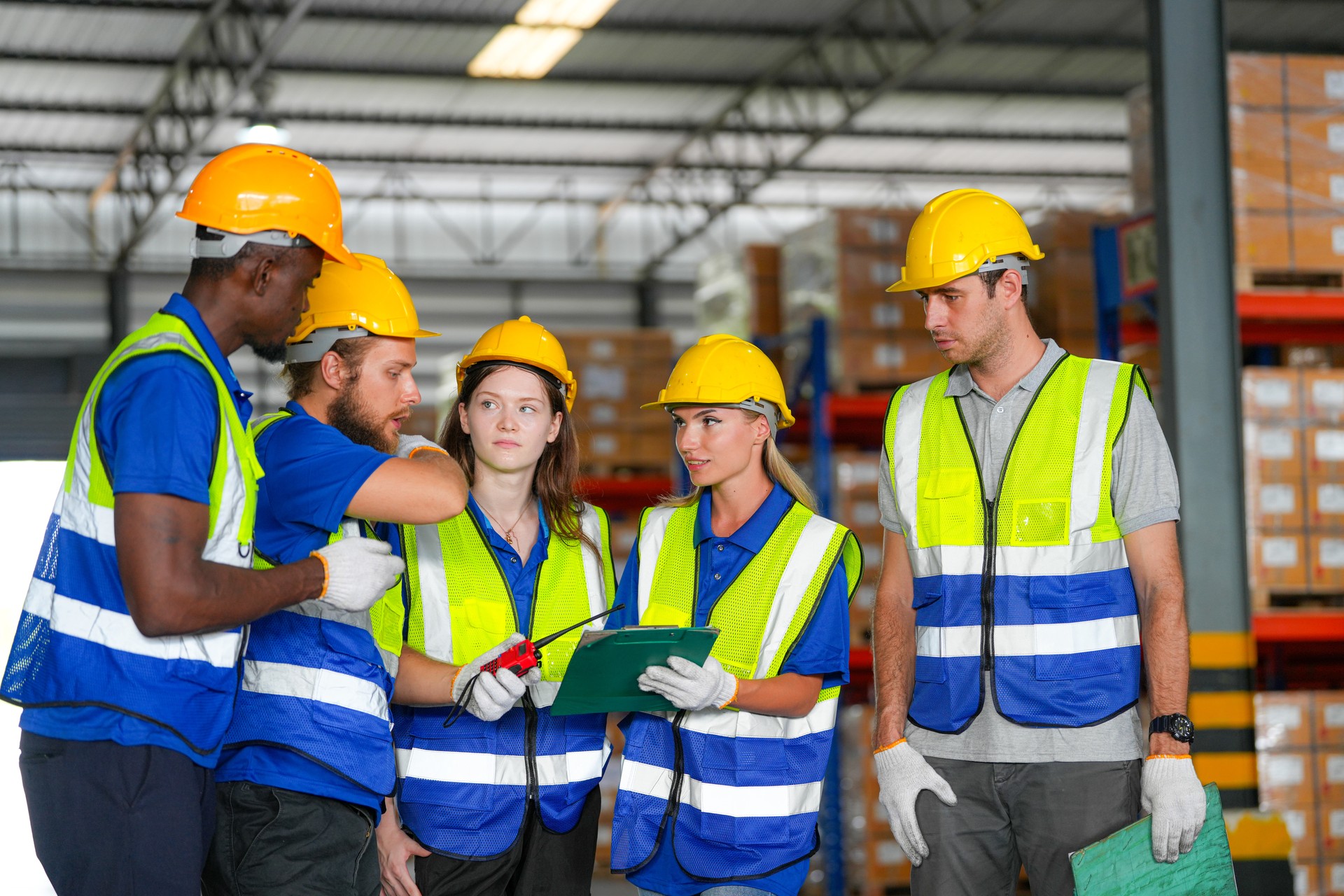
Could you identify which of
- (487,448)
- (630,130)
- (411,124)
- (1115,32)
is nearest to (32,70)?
(411,124)

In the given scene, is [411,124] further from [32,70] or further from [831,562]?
[831,562]

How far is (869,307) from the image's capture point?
7801 mm

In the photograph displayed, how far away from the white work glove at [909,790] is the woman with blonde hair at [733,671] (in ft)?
0.56

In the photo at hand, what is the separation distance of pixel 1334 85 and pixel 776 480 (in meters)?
4.01

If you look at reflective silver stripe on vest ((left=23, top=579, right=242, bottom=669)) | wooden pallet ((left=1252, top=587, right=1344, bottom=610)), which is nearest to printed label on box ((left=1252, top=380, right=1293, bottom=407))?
wooden pallet ((left=1252, top=587, right=1344, bottom=610))

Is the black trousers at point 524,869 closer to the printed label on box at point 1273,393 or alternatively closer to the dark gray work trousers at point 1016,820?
the dark gray work trousers at point 1016,820

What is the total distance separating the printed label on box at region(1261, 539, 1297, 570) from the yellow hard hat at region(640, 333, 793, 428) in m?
3.18

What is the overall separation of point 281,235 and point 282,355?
0.33 meters

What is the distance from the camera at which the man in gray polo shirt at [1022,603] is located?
3.00 metres

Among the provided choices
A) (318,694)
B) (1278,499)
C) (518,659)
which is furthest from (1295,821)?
(318,694)

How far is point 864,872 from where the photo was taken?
302 inches

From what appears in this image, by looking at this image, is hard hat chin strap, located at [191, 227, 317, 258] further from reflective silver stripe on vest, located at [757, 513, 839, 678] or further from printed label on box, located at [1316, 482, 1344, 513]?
printed label on box, located at [1316, 482, 1344, 513]

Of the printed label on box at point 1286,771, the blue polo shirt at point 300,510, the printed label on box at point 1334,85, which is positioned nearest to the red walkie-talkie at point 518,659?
the blue polo shirt at point 300,510

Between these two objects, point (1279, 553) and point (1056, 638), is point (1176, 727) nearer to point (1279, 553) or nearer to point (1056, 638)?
point (1056, 638)
